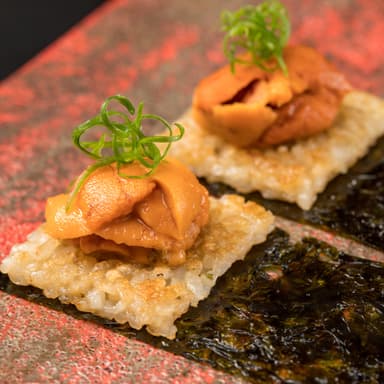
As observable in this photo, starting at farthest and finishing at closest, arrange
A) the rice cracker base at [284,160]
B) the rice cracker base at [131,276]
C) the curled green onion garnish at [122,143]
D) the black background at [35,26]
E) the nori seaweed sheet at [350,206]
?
the black background at [35,26], the rice cracker base at [284,160], the nori seaweed sheet at [350,206], the curled green onion garnish at [122,143], the rice cracker base at [131,276]

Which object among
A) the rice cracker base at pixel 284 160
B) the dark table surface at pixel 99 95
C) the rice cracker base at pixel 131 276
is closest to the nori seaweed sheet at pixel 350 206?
the rice cracker base at pixel 284 160

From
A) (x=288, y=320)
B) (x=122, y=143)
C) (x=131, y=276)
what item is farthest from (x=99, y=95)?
(x=288, y=320)

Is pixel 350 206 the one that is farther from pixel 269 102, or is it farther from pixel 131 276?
pixel 131 276

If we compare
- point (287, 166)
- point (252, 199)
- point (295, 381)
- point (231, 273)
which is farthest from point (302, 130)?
point (295, 381)

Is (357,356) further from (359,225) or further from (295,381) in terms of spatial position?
(359,225)

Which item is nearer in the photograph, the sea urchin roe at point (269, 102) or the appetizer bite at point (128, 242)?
the appetizer bite at point (128, 242)

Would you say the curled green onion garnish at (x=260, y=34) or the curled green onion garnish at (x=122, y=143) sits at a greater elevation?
the curled green onion garnish at (x=122, y=143)

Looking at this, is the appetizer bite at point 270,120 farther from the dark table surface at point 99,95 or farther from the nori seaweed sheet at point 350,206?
the dark table surface at point 99,95

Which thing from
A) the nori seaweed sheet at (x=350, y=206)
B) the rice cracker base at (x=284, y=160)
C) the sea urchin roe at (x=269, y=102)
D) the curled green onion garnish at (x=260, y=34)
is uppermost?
the curled green onion garnish at (x=260, y=34)
